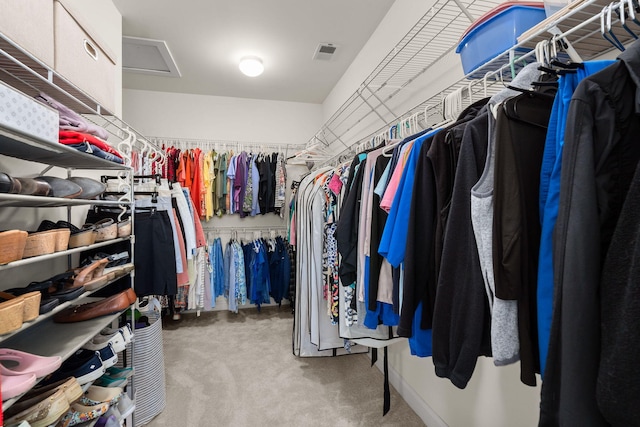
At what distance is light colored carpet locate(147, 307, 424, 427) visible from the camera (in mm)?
1772

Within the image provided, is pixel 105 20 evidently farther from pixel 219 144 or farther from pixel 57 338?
pixel 57 338

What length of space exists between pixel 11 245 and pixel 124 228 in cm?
80

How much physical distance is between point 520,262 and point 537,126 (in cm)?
34

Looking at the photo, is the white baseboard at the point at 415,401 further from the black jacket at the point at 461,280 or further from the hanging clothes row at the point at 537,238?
the black jacket at the point at 461,280

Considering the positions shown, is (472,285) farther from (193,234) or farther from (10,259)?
(193,234)

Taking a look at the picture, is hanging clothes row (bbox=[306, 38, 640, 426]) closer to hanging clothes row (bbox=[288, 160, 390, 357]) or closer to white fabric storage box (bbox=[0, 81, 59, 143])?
hanging clothes row (bbox=[288, 160, 390, 357])

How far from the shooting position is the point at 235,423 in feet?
5.68

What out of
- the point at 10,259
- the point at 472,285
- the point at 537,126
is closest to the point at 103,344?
the point at 10,259

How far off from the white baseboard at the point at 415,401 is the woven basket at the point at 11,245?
204cm

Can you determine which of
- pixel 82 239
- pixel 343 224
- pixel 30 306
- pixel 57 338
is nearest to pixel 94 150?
pixel 82 239

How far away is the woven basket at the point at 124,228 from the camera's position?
5.30 ft

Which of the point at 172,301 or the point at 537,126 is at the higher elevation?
the point at 537,126

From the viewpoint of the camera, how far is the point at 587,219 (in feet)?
1.67

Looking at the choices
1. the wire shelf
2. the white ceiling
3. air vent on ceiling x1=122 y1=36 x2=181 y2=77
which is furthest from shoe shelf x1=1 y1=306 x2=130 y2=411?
air vent on ceiling x1=122 y1=36 x2=181 y2=77
